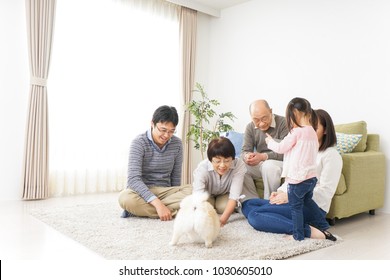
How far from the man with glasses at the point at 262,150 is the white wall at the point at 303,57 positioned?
1066 mm

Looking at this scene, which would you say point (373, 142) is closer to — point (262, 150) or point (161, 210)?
point (262, 150)

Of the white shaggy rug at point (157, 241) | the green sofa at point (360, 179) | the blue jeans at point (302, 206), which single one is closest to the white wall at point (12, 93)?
the white shaggy rug at point (157, 241)

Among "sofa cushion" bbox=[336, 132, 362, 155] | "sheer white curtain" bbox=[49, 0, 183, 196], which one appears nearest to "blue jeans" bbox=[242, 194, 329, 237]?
"sofa cushion" bbox=[336, 132, 362, 155]

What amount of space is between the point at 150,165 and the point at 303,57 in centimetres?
226

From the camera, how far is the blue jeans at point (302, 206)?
195 cm

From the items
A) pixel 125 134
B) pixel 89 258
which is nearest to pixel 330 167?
pixel 89 258

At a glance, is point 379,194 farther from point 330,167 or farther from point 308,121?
point 308,121

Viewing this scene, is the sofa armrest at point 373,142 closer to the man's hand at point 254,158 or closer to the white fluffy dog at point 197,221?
the man's hand at point 254,158

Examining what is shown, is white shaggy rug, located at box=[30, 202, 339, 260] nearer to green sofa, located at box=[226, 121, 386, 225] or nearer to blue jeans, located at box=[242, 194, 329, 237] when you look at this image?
blue jeans, located at box=[242, 194, 329, 237]

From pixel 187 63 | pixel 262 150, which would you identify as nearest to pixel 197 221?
pixel 262 150

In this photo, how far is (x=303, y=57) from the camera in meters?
3.81

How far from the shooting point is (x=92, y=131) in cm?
377

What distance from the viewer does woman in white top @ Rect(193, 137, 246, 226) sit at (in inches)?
87.4

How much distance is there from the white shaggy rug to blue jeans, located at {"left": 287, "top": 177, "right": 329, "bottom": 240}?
0.29 feet
